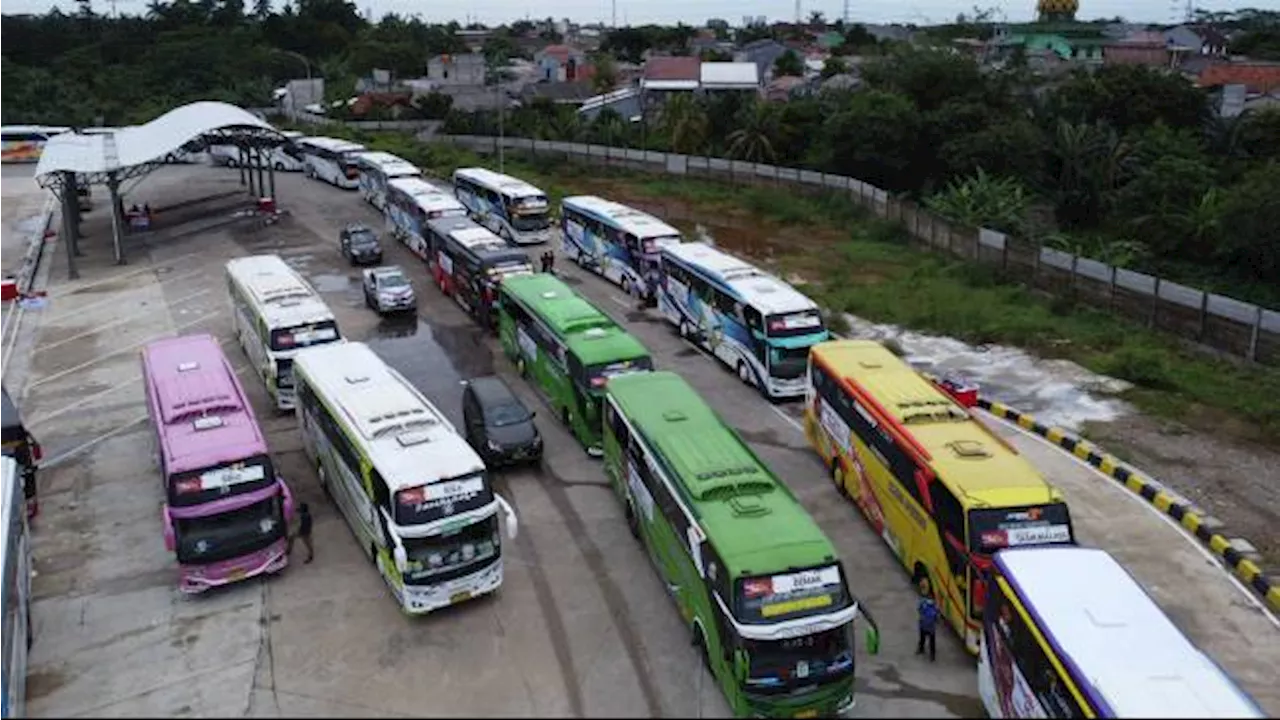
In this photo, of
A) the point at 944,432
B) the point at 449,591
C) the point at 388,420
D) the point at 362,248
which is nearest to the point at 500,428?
the point at 388,420

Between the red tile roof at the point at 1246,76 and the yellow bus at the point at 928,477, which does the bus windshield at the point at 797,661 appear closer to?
the yellow bus at the point at 928,477

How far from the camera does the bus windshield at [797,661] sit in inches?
516

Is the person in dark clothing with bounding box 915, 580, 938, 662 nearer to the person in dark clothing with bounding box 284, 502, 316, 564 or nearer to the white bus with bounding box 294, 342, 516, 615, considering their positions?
the white bus with bounding box 294, 342, 516, 615

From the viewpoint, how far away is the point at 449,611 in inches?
656

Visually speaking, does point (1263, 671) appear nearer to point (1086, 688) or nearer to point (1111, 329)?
point (1086, 688)

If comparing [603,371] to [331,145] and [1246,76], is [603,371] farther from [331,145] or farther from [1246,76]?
[1246,76]

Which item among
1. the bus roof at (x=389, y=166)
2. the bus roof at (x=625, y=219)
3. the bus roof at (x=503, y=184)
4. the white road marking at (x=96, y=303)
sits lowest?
the white road marking at (x=96, y=303)

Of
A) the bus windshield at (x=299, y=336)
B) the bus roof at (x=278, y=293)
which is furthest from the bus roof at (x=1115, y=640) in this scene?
the bus roof at (x=278, y=293)

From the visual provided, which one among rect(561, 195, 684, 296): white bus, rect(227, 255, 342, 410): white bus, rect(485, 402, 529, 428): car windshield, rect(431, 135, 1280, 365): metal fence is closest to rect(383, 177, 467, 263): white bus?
rect(561, 195, 684, 296): white bus

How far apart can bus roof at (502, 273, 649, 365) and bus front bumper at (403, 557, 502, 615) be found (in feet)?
20.7

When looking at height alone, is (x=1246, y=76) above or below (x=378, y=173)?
above

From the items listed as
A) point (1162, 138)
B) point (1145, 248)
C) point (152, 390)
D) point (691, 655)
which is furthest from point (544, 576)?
point (1162, 138)

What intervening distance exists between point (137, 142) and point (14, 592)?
110ft

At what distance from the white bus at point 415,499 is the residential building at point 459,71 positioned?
2946 inches
